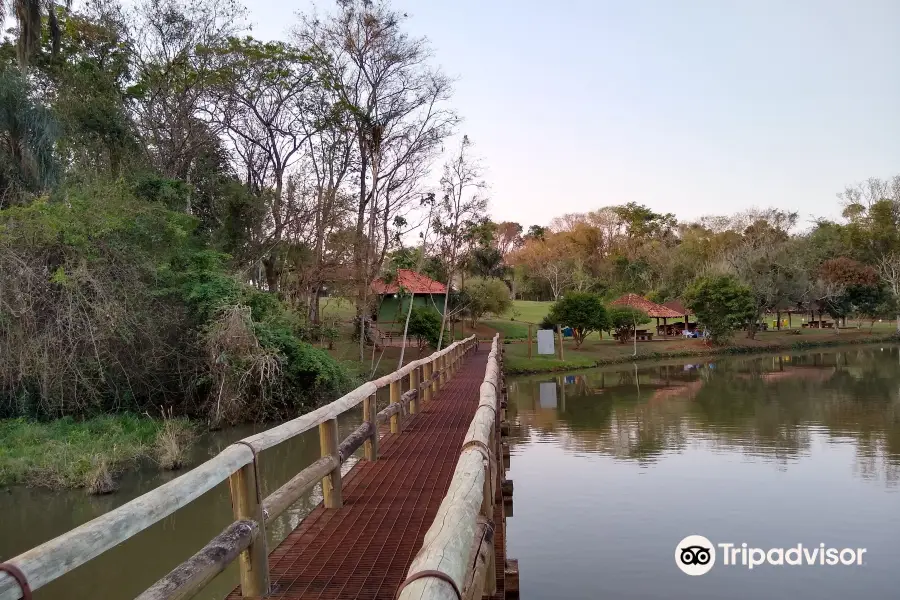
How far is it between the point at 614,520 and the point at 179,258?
441 inches

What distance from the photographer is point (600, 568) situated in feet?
27.9

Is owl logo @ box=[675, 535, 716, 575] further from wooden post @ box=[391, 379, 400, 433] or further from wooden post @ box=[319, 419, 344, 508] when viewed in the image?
wooden post @ box=[319, 419, 344, 508]

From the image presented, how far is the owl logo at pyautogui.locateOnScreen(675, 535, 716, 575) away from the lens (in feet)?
28.1

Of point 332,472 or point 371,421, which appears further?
point 371,421

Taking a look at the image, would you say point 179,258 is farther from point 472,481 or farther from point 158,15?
point 472,481

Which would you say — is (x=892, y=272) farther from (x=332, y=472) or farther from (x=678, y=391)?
(x=332, y=472)

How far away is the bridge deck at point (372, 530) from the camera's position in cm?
372

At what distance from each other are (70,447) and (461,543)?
1108 cm

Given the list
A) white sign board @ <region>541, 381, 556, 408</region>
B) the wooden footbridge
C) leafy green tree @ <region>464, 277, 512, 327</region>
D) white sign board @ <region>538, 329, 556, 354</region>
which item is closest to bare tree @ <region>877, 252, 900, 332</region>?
leafy green tree @ <region>464, 277, 512, 327</region>

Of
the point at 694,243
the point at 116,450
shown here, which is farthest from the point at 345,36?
the point at 694,243

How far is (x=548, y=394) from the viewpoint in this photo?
2477 centimetres

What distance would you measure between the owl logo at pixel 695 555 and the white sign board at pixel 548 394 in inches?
496

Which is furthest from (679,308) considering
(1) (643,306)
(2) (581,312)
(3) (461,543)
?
(3) (461,543)

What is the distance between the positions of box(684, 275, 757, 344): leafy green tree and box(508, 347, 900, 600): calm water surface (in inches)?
543
